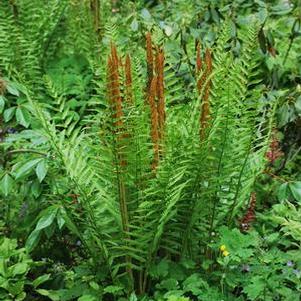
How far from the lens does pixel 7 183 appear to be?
245 cm

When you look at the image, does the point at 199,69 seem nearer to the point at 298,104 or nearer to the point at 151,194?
the point at 151,194

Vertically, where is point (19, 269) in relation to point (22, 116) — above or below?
below

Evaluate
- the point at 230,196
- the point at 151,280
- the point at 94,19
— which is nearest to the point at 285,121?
the point at 230,196

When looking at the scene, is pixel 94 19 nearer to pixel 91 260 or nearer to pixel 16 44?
pixel 16 44

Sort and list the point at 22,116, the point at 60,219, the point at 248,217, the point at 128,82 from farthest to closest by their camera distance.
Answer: the point at 22,116 → the point at 248,217 → the point at 60,219 → the point at 128,82

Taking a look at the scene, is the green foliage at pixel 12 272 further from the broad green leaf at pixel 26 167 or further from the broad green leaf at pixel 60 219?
the broad green leaf at pixel 26 167

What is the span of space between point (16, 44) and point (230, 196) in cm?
200

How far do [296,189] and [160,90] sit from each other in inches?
31.3

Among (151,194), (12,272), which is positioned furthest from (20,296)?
(151,194)

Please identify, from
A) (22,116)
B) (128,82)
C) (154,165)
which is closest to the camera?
(128,82)

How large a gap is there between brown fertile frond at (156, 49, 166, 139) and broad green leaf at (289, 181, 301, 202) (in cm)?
67

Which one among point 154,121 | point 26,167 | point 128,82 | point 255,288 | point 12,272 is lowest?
point 12,272

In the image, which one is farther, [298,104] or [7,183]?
[298,104]

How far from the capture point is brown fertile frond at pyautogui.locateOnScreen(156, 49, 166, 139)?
6.82 ft
